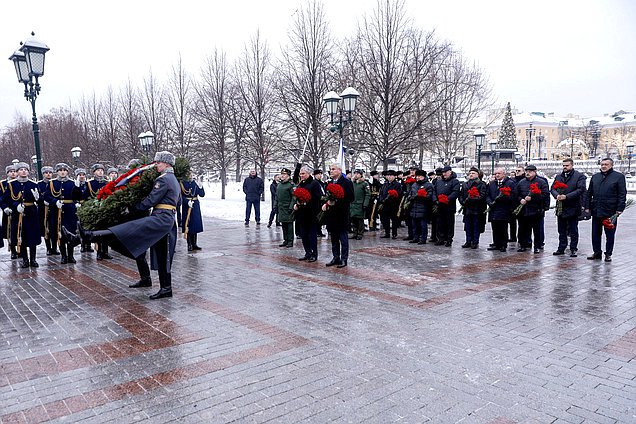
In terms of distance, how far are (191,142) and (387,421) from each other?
3071 centimetres

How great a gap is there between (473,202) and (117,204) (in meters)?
8.48

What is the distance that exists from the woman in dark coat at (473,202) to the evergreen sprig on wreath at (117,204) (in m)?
7.83

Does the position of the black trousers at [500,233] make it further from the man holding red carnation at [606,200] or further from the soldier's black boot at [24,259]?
the soldier's black boot at [24,259]

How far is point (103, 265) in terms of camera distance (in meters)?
10.1

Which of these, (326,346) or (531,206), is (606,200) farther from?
(326,346)

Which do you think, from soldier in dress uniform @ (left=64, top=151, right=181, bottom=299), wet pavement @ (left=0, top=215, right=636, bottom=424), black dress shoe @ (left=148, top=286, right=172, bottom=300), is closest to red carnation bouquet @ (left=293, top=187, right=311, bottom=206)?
wet pavement @ (left=0, top=215, right=636, bottom=424)

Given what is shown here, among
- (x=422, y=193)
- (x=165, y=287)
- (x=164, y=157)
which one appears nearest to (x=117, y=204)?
(x=164, y=157)

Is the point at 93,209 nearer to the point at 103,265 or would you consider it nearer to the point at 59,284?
the point at 59,284

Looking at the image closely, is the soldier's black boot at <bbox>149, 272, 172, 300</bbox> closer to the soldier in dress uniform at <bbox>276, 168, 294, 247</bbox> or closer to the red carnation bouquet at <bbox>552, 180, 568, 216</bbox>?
the soldier in dress uniform at <bbox>276, 168, 294, 247</bbox>

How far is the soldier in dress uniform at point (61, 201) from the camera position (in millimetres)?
10758

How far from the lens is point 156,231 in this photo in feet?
22.5

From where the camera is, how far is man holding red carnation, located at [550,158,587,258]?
1038 centimetres

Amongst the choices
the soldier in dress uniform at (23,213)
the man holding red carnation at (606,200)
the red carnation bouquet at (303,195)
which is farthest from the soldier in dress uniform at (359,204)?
the soldier in dress uniform at (23,213)

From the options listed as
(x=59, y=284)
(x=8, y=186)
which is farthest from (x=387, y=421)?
(x=8, y=186)
